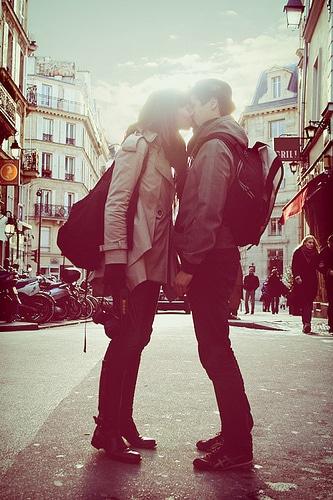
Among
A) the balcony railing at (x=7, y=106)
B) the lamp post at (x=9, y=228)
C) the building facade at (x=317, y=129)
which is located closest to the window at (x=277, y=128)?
the lamp post at (x=9, y=228)

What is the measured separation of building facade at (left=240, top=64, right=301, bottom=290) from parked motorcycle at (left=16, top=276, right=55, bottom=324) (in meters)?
35.1

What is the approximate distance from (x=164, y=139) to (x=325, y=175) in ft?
45.0

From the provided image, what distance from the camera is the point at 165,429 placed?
13.0 feet

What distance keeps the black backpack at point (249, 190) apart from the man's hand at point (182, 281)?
0.31m

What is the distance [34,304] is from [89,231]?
1214cm

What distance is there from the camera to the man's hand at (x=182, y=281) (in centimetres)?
327

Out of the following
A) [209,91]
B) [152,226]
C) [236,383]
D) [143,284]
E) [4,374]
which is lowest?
[4,374]

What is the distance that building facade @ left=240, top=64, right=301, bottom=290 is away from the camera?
4994cm

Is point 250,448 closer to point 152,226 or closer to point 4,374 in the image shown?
point 152,226

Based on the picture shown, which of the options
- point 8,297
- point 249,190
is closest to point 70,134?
point 8,297

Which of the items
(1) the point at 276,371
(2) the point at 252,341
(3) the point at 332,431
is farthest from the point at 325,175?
(3) the point at 332,431

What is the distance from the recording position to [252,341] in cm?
1048

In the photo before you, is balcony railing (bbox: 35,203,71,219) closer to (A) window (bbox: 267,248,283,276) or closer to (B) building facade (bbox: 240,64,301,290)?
(B) building facade (bbox: 240,64,301,290)

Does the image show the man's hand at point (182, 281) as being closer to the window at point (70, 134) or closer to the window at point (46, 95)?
the window at point (70, 134)
